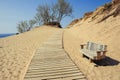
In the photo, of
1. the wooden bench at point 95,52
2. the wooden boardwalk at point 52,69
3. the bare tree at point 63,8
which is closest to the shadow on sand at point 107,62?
the wooden bench at point 95,52

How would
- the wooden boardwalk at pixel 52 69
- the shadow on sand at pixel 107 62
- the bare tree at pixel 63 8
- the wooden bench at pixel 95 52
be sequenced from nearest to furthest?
the wooden boardwalk at pixel 52 69
the wooden bench at pixel 95 52
the shadow on sand at pixel 107 62
the bare tree at pixel 63 8

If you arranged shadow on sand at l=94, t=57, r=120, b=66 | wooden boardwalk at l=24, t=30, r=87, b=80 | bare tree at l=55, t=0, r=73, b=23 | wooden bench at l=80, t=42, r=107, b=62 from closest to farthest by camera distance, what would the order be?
wooden boardwalk at l=24, t=30, r=87, b=80
wooden bench at l=80, t=42, r=107, b=62
shadow on sand at l=94, t=57, r=120, b=66
bare tree at l=55, t=0, r=73, b=23

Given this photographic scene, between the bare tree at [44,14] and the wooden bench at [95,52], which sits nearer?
the wooden bench at [95,52]

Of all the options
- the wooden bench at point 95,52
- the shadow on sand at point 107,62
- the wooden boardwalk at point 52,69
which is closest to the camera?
the wooden boardwalk at point 52,69

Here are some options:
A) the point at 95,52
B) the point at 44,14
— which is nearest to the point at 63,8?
the point at 44,14

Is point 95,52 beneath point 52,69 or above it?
above

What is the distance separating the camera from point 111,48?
9.85 meters

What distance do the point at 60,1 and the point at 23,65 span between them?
44.1 meters

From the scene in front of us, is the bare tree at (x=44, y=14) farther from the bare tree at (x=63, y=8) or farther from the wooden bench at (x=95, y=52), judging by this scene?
the wooden bench at (x=95, y=52)

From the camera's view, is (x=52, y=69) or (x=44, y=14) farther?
(x=44, y=14)

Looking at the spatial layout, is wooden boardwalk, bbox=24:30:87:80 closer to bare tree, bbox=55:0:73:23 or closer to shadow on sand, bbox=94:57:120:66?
shadow on sand, bbox=94:57:120:66

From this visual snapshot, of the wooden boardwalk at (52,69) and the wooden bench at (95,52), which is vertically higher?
the wooden bench at (95,52)

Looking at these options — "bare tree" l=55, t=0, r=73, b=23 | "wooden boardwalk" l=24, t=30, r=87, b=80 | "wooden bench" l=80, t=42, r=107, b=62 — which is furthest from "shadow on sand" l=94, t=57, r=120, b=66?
"bare tree" l=55, t=0, r=73, b=23

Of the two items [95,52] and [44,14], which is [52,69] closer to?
[95,52]
